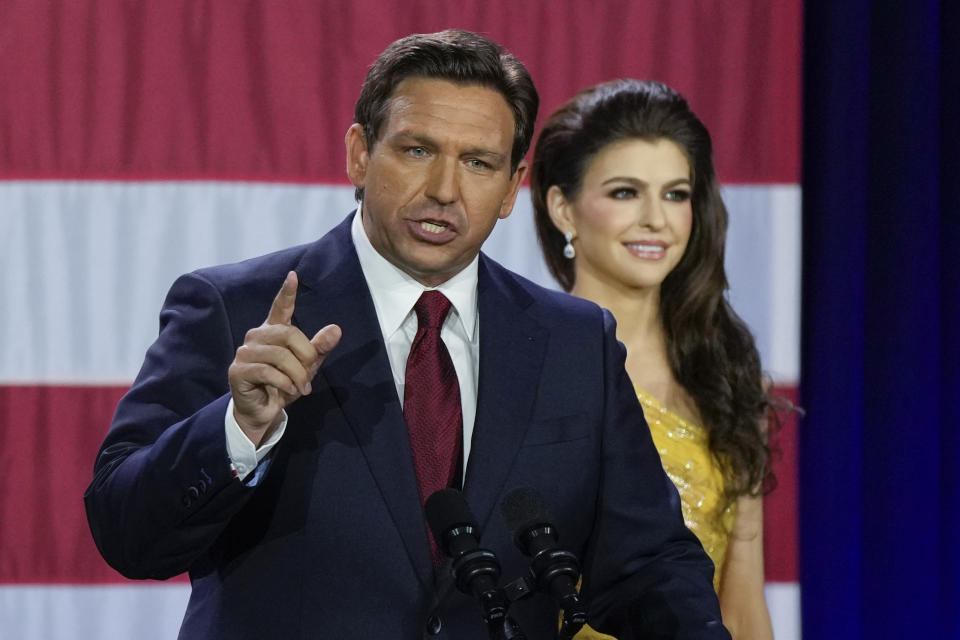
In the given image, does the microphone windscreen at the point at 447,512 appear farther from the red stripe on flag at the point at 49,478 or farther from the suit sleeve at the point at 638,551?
the red stripe on flag at the point at 49,478

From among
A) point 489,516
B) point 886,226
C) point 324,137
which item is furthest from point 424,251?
point 886,226

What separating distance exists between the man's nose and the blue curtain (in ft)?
4.59

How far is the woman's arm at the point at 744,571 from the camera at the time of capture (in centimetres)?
229

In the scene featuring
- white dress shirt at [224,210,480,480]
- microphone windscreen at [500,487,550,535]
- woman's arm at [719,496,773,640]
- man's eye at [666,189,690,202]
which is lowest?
woman's arm at [719,496,773,640]

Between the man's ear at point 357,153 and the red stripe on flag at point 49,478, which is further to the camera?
the red stripe on flag at point 49,478

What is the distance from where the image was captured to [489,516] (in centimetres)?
136

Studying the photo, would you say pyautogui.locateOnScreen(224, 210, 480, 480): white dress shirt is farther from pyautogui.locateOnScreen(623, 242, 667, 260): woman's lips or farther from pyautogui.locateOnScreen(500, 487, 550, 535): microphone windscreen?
pyautogui.locateOnScreen(623, 242, 667, 260): woman's lips

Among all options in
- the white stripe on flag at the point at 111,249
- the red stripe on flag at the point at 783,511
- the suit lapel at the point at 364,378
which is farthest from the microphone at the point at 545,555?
the red stripe on flag at the point at 783,511

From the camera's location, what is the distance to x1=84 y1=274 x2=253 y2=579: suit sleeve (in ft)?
3.90

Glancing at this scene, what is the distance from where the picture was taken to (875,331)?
264cm

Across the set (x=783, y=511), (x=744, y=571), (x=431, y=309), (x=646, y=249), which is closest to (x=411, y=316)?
(x=431, y=309)

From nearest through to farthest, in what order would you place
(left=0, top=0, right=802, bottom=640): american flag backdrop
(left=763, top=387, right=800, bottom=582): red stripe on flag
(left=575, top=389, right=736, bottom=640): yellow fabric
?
(left=575, top=389, right=736, bottom=640): yellow fabric → (left=0, top=0, right=802, bottom=640): american flag backdrop → (left=763, top=387, right=800, bottom=582): red stripe on flag

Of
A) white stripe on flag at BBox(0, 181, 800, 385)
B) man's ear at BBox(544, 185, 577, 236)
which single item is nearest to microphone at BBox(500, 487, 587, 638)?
man's ear at BBox(544, 185, 577, 236)

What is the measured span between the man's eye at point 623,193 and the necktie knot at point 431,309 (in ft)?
2.84
